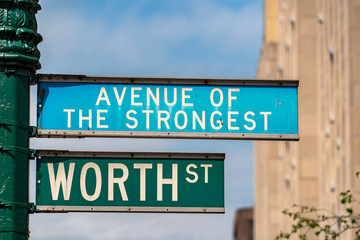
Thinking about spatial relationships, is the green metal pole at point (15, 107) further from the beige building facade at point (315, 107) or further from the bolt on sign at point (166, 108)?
the beige building facade at point (315, 107)

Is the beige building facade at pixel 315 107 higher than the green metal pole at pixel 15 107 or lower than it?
higher

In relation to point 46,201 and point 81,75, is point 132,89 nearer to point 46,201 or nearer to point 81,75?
point 81,75

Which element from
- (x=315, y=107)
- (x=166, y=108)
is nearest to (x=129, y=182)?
(x=166, y=108)

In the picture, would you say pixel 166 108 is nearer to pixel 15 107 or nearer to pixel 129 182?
pixel 129 182

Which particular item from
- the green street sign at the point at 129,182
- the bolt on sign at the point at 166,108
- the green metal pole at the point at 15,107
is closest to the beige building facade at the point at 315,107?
the bolt on sign at the point at 166,108

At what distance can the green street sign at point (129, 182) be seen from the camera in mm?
8852

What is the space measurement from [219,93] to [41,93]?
1.66m

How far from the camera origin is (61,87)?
909 cm

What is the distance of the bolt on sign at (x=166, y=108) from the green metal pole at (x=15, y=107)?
0.96 ft

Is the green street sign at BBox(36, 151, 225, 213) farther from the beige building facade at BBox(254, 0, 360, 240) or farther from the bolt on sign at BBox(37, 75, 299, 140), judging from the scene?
the beige building facade at BBox(254, 0, 360, 240)

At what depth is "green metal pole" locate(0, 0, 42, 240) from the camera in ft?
27.7


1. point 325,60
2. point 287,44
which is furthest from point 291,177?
point 325,60

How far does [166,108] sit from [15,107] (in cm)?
139

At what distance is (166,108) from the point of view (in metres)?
9.08
